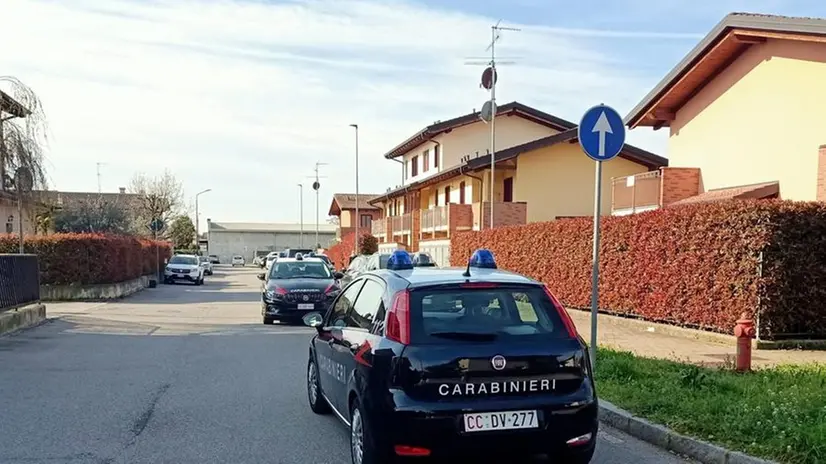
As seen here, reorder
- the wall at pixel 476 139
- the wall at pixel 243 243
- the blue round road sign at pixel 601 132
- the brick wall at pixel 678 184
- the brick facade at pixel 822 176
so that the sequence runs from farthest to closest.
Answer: the wall at pixel 243 243, the wall at pixel 476 139, the brick wall at pixel 678 184, the brick facade at pixel 822 176, the blue round road sign at pixel 601 132

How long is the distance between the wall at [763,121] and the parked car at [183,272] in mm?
25817

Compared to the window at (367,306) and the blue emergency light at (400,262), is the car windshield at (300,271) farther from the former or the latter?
the window at (367,306)

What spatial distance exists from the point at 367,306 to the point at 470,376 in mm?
1347

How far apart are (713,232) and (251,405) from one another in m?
8.28

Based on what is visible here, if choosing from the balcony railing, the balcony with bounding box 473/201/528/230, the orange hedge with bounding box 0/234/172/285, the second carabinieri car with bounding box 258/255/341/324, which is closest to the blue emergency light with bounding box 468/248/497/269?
the second carabinieri car with bounding box 258/255/341/324

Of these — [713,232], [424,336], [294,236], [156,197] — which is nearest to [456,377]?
[424,336]

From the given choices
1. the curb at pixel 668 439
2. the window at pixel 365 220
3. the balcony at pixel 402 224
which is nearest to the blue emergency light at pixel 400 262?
the curb at pixel 668 439

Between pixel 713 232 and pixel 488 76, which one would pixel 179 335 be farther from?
pixel 488 76

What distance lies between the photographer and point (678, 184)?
2119 cm

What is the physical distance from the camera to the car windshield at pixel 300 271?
56.5ft

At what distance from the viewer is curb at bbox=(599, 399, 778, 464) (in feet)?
16.9

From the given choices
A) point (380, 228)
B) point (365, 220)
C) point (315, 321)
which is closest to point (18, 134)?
point (315, 321)

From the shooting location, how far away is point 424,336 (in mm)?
4730

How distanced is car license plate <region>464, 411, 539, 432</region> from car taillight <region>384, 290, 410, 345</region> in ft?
2.19
